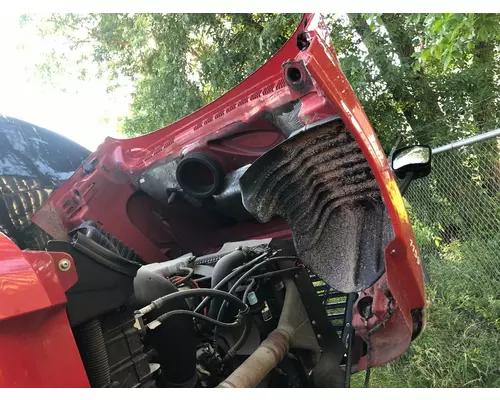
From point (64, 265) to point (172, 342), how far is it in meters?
0.66

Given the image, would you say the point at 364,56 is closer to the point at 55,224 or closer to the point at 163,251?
the point at 163,251

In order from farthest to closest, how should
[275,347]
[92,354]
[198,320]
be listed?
1. [198,320]
2. [275,347]
3. [92,354]

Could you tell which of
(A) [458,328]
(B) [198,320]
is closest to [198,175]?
(B) [198,320]

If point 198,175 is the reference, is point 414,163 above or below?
below

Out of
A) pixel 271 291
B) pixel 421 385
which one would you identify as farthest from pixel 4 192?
pixel 421 385

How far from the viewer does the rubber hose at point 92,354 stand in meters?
1.19

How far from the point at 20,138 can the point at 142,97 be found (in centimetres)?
563

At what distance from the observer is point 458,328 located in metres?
3.45

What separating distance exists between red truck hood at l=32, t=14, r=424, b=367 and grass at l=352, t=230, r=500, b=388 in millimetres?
1231

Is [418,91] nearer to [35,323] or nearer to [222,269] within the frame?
[222,269]

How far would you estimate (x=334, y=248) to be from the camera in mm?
1919

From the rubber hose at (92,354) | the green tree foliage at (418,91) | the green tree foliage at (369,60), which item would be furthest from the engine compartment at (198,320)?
the green tree foliage at (369,60)

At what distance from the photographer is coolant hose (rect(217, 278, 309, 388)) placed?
1.51 meters

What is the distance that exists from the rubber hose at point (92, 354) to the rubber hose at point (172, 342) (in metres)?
0.35
